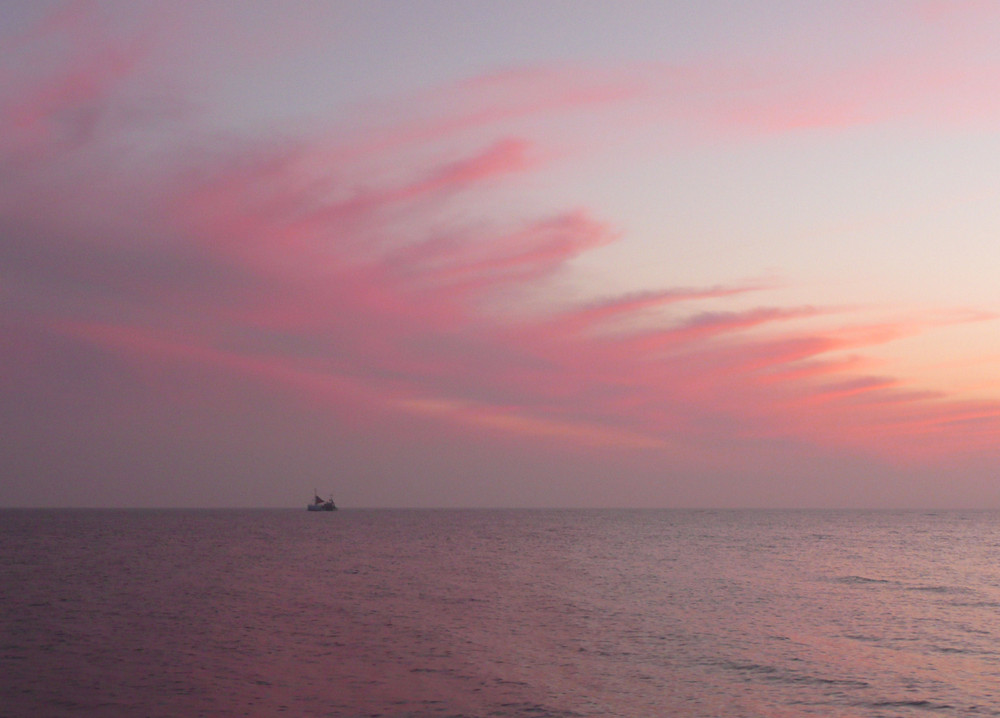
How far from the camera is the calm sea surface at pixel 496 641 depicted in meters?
29.5

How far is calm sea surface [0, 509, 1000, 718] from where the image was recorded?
29.5 m

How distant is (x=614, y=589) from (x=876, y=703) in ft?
113

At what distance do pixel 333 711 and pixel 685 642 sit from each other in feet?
66.1

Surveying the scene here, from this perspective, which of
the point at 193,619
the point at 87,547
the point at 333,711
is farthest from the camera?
the point at 87,547

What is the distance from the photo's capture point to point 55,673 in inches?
1310

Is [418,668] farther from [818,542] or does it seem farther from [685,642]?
[818,542]

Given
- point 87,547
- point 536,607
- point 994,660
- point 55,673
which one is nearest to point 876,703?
point 994,660

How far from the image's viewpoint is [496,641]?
41031 mm

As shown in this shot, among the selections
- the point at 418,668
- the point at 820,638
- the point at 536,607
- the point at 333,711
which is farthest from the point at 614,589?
the point at 333,711

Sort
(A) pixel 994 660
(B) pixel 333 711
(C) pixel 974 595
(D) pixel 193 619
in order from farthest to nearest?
(C) pixel 974 595 → (D) pixel 193 619 → (A) pixel 994 660 → (B) pixel 333 711

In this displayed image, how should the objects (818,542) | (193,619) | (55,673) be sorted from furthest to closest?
(818,542)
(193,619)
(55,673)

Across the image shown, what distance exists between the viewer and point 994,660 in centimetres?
3712

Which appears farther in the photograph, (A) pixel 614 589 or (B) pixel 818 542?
(B) pixel 818 542

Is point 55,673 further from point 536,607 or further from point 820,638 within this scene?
point 820,638
